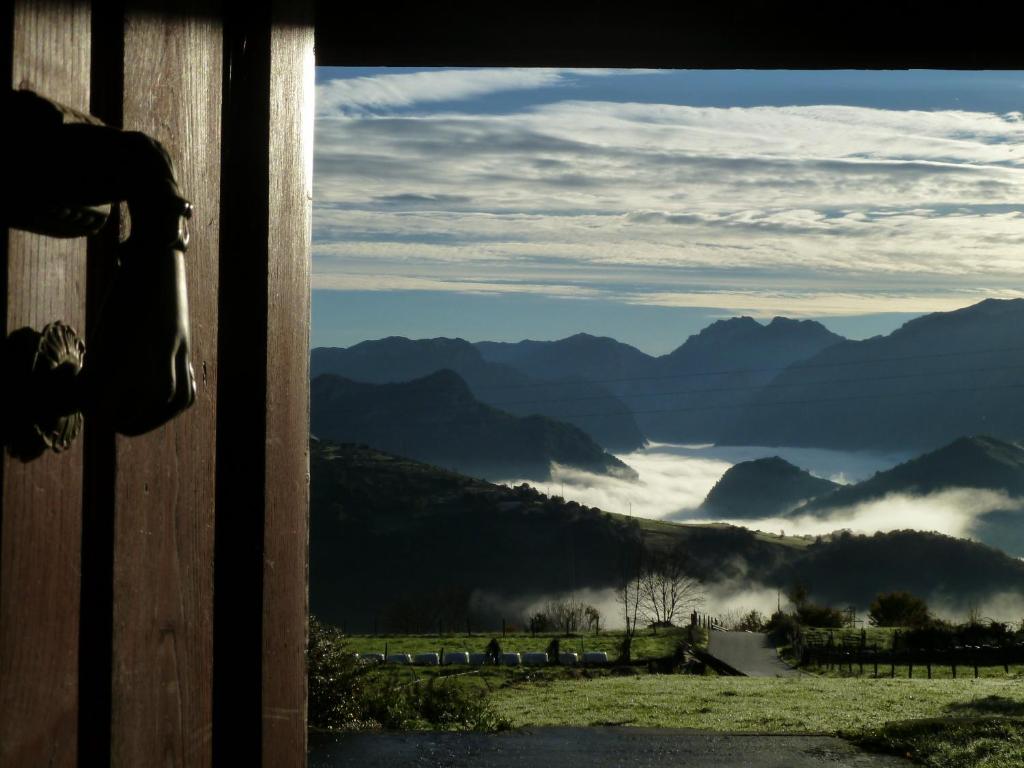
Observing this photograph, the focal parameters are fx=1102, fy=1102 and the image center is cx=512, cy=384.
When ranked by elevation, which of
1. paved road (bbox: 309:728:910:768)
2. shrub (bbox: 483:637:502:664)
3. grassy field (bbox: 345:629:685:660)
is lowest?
grassy field (bbox: 345:629:685:660)

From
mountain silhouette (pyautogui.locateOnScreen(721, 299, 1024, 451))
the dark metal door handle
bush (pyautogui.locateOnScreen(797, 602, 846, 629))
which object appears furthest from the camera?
mountain silhouette (pyautogui.locateOnScreen(721, 299, 1024, 451))

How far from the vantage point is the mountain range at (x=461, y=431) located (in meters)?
127

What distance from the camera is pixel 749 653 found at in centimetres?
2486

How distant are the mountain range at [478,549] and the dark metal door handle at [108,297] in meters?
52.5

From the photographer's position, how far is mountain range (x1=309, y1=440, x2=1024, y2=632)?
63344mm

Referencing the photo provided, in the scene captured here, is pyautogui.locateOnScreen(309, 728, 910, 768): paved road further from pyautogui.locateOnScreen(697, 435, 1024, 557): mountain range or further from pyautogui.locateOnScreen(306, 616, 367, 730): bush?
pyautogui.locateOnScreen(697, 435, 1024, 557): mountain range

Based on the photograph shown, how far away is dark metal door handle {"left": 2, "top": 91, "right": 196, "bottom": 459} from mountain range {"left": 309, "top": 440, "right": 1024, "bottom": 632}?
52492mm

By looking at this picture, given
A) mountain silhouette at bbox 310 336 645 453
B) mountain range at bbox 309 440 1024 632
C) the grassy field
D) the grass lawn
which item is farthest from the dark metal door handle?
mountain silhouette at bbox 310 336 645 453

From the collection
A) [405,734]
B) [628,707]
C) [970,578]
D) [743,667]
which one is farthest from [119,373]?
[970,578]

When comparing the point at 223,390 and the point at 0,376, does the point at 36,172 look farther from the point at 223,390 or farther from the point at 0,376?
the point at 223,390

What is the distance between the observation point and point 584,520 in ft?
239

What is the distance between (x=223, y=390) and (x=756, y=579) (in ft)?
264

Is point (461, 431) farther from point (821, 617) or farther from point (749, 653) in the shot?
point (749, 653)

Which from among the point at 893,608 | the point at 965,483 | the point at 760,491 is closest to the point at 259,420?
the point at 893,608
